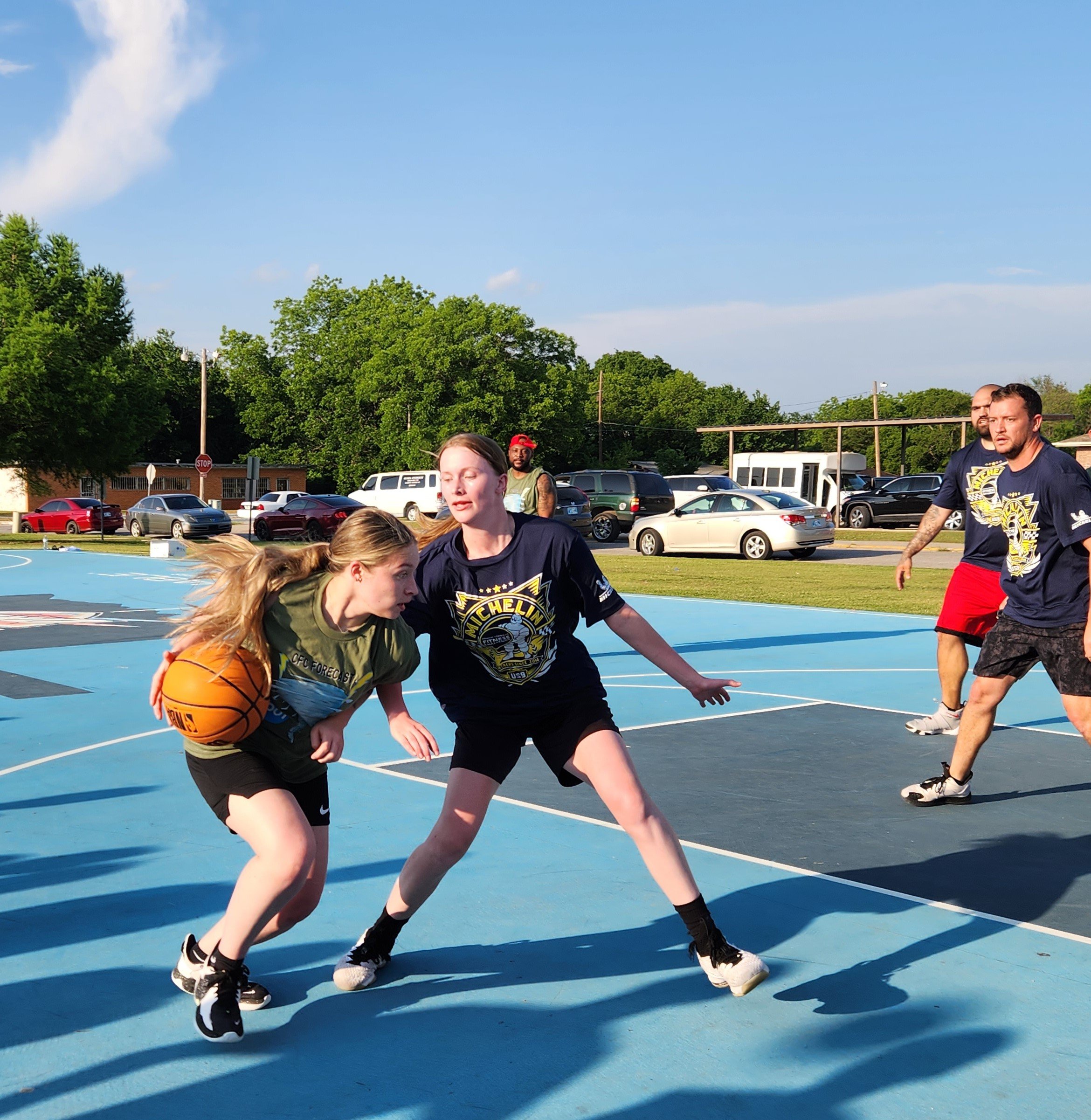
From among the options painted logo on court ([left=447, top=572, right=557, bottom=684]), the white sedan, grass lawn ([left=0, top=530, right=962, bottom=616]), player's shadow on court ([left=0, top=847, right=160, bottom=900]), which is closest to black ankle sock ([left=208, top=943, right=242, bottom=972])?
painted logo on court ([left=447, top=572, right=557, bottom=684])

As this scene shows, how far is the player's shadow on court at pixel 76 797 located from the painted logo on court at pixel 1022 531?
4700 mm

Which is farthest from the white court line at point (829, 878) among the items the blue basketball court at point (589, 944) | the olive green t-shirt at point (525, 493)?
the olive green t-shirt at point (525, 493)

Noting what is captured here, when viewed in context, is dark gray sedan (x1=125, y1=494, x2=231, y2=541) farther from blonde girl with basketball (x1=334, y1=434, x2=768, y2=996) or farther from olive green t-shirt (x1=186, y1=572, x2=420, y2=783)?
olive green t-shirt (x1=186, y1=572, x2=420, y2=783)

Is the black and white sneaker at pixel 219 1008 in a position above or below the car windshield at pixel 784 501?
below

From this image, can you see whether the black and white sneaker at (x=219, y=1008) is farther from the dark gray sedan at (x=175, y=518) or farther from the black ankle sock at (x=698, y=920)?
the dark gray sedan at (x=175, y=518)

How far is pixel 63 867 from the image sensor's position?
5.38m

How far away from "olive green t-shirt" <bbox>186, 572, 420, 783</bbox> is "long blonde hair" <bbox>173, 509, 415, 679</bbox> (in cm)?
5

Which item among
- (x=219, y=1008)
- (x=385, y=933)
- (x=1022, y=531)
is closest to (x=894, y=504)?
(x=1022, y=531)

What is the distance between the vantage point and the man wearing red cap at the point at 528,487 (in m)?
9.16

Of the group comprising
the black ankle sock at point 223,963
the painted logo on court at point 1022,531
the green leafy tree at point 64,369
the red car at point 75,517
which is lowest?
the black ankle sock at point 223,963

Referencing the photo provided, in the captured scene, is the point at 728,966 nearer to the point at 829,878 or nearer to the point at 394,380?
the point at 829,878

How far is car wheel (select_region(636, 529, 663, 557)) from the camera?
2914 cm

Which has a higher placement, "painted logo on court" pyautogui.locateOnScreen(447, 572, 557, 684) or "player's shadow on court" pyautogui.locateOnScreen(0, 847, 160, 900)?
"painted logo on court" pyautogui.locateOnScreen(447, 572, 557, 684)

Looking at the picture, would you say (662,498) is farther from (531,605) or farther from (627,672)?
(531,605)
